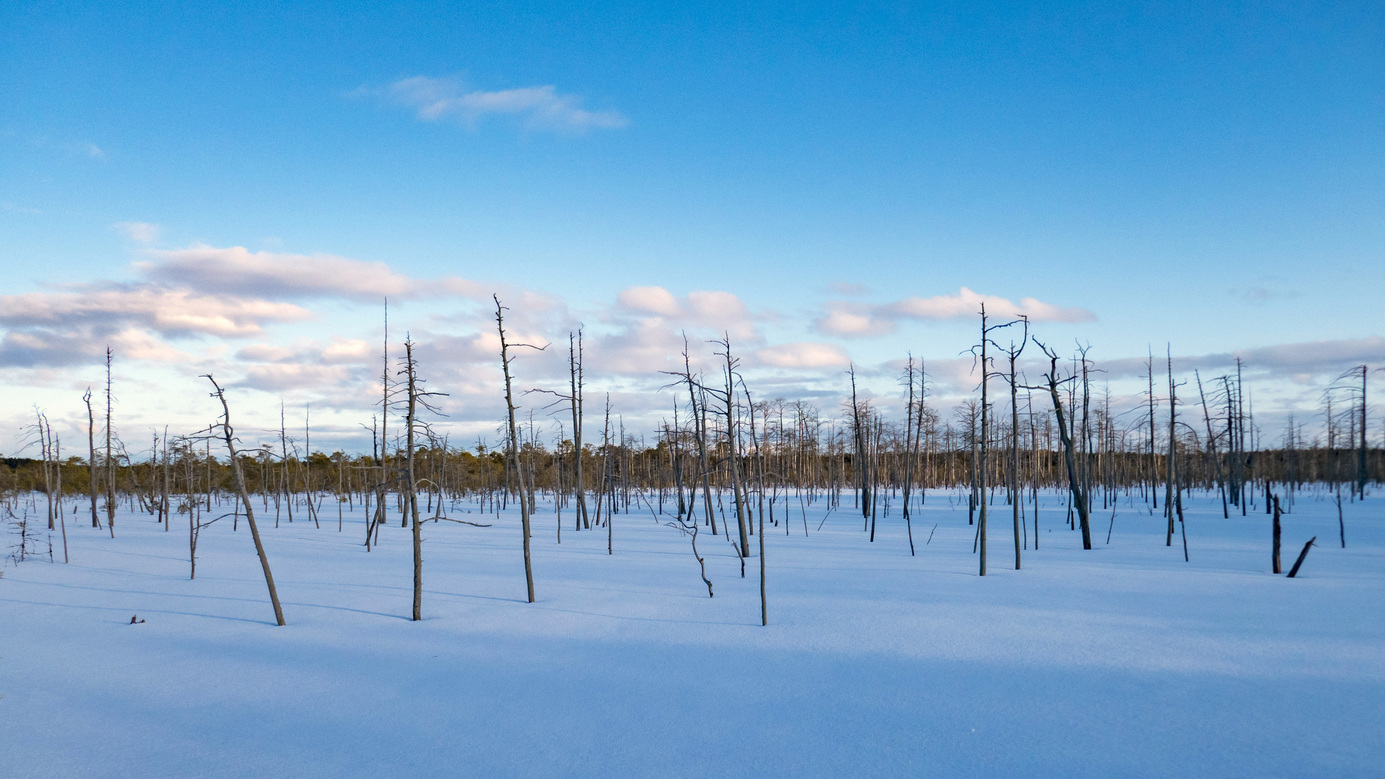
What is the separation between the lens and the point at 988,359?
53.9 ft

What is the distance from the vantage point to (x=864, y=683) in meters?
8.48

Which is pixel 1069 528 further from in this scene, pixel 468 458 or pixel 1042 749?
pixel 468 458

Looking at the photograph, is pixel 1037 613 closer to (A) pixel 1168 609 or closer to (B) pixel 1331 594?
(A) pixel 1168 609

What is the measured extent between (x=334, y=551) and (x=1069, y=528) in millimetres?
28638

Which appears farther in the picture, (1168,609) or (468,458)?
(468,458)

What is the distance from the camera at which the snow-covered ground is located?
6.62m

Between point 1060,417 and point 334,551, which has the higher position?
point 1060,417

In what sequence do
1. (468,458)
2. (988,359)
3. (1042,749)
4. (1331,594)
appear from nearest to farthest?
(1042,749) < (1331,594) < (988,359) < (468,458)

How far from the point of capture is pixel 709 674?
29.6ft

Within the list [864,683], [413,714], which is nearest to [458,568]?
[413,714]

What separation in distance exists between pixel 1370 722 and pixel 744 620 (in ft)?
25.1

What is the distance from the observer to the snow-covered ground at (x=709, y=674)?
261 inches

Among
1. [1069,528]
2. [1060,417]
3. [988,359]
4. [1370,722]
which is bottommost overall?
[1069,528]

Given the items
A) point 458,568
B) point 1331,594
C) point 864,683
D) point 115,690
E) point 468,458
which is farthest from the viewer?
point 468,458
